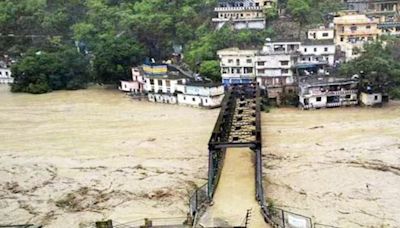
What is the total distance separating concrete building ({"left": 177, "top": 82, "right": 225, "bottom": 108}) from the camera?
116 ft

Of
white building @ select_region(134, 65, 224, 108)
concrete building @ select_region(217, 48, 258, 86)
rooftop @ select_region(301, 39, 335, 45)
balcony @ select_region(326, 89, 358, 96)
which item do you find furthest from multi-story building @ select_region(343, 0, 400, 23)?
white building @ select_region(134, 65, 224, 108)

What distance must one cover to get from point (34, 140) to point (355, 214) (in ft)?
61.8

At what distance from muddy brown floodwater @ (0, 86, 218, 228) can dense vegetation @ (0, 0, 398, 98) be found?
4568 mm

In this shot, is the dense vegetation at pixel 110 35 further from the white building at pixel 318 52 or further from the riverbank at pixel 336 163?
the riverbank at pixel 336 163

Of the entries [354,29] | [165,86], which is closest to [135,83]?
[165,86]

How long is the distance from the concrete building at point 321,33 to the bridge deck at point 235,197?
20.4 meters

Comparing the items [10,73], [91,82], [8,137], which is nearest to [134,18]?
[91,82]

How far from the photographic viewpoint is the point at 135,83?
41719 millimetres

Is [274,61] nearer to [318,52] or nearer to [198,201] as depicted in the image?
[318,52]

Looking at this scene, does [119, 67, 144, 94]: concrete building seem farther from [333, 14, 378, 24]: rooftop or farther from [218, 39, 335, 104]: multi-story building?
[333, 14, 378, 24]: rooftop

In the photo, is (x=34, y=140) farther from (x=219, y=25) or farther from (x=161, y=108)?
(x=219, y=25)

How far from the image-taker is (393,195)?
808 inches

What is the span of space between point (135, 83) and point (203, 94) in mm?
8183

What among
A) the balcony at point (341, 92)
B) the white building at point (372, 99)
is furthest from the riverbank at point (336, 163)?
the balcony at point (341, 92)
